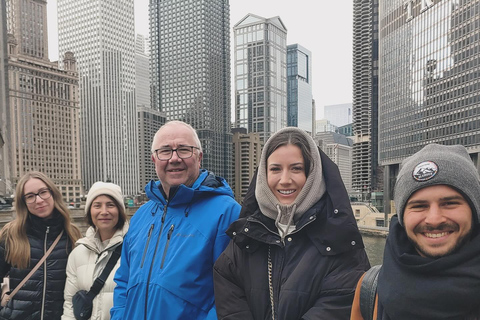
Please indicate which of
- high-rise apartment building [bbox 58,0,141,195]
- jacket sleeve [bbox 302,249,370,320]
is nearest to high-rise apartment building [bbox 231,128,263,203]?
high-rise apartment building [bbox 58,0,141,195]

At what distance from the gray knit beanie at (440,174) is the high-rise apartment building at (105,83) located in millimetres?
128408

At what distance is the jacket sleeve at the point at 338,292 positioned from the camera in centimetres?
194

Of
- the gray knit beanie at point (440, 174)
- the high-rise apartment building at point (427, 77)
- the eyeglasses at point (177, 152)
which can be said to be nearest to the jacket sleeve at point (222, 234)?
the eyeglasses at point (177, 152)

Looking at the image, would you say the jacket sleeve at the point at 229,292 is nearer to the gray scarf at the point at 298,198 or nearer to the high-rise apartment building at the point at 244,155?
the gray scarf at the point at 298,198

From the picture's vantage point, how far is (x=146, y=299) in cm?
248

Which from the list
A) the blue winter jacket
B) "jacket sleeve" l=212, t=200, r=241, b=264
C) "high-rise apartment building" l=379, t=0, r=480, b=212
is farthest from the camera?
"high-rise apartment building" l=379, t=0, r=480, b=212

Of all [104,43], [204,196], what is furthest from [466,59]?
[104,43]

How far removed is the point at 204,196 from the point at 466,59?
59.9 m

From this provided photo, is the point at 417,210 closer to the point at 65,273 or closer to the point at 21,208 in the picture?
the point at 65,273

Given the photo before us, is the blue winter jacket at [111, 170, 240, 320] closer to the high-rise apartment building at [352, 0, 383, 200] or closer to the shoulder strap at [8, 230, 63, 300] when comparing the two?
the shoulder strap at [8, 230, 63, 300]

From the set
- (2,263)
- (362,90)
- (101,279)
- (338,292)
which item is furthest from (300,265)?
(362,90)

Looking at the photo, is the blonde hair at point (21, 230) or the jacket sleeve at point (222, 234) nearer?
the jacket sleeve at point (222, 234)

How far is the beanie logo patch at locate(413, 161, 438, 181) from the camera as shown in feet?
5.16

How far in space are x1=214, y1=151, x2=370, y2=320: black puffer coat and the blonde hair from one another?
2.17 meters
